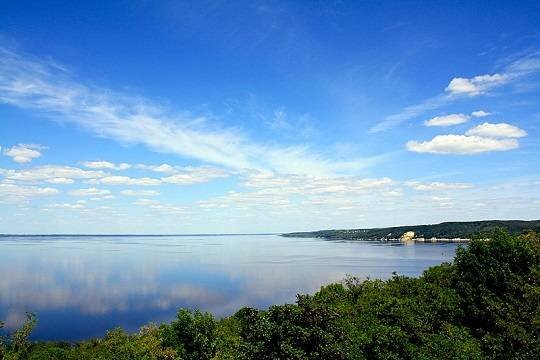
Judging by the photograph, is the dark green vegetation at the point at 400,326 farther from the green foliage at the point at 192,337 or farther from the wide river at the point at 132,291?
the wide river at the point at 132,291

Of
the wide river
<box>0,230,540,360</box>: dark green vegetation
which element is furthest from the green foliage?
the wide river

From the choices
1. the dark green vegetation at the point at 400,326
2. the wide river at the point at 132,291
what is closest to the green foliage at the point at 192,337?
the dark green vegetation at the point at 400,326

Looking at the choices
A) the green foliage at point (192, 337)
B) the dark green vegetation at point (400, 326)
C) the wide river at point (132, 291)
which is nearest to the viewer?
the dark green vegetation at point (400, 326)

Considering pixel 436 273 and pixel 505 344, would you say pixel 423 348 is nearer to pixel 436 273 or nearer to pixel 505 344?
pixel 505 344

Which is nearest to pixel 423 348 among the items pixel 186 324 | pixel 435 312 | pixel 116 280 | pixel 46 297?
pixel 435 312

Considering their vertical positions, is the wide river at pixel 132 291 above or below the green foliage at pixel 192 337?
below

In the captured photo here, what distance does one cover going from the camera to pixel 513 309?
44.5m

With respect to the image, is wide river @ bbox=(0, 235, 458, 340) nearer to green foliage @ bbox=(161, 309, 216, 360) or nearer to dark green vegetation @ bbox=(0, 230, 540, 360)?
dark green vegetation @ bbox=(0, 230, 540, 360)

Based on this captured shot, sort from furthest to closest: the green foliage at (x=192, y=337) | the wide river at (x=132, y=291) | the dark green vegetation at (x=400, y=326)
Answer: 1. the wide river at (x=132, y=291)
2. the green foliage at (x=192, y=337)
3. the dark green vegetation at (x=400, y=326)

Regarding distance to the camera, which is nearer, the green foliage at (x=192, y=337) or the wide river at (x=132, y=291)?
the green foliage at (x=192, y=337)

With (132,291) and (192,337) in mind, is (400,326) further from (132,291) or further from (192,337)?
(132,291)

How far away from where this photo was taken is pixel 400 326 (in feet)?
136

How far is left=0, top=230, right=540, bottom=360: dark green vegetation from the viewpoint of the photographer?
29.0 meters

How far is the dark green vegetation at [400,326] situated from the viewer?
29.0 m
